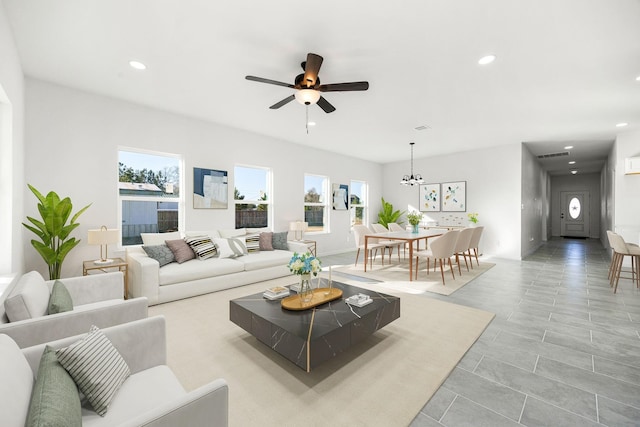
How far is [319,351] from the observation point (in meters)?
1.82

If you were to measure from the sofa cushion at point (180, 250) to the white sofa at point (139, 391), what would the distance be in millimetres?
2646

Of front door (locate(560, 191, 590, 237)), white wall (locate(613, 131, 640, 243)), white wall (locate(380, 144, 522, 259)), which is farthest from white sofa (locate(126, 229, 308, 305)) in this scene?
front door (locate(560, 191, 590, 237))

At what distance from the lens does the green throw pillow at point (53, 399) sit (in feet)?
2.53

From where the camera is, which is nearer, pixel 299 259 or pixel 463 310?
pixel 299 259

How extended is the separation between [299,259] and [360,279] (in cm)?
251

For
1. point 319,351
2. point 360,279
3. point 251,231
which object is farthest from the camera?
point 251,231

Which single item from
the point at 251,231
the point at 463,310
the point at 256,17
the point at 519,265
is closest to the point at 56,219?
the point at 251,231

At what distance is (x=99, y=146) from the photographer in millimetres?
3895

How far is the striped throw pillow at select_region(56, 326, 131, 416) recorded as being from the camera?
110 cm

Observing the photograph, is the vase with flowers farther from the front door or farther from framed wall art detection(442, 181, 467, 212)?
the front door

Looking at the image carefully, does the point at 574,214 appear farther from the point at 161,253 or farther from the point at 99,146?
the point at 99,146

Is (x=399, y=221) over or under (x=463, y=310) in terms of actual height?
over

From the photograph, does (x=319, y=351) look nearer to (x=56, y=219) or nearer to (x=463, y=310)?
(x=463, y=310)

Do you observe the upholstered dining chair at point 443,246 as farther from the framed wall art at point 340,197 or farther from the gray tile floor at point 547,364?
the framed wall art at point 340,197
